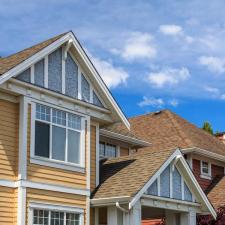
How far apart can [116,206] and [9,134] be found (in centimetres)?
432

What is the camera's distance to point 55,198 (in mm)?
18938

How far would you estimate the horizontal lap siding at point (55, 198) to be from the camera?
18.2 metres

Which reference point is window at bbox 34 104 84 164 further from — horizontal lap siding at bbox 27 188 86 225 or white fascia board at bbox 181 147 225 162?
white fascia board at bbox 181 147 225 162

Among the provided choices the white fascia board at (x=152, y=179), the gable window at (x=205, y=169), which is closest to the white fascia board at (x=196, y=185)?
the white fascia board at (x=152, y=179)

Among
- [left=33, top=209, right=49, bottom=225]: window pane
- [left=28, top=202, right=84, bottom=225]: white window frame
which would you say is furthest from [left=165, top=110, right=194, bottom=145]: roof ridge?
[left=33, top=209, right=49, bottom=225]: window pane

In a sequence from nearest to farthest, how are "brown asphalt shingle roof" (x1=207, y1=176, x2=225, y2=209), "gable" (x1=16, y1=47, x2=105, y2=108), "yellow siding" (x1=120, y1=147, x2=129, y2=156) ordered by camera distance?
"gable" (x1=16, y1=47, x2=105, y2=108) < "yellow siding" (x1=120, y1=147, x2=129, y2=156) < "brown asphalt shingle roof" (x1=207, y1=176, x2=225, y2=209)

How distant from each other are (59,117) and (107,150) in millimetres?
7865

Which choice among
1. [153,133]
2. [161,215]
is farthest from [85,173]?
[153,133]

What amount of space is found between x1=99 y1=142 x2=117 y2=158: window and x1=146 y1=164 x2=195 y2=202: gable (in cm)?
581

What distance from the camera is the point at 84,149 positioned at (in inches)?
811

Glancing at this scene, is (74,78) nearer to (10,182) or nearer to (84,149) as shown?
(84,149)

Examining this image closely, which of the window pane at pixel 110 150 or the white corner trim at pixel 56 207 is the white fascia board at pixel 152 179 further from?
the window pane at pixel 110 150

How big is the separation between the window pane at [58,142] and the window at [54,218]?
1866mm

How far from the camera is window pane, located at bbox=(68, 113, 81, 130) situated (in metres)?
20.1
